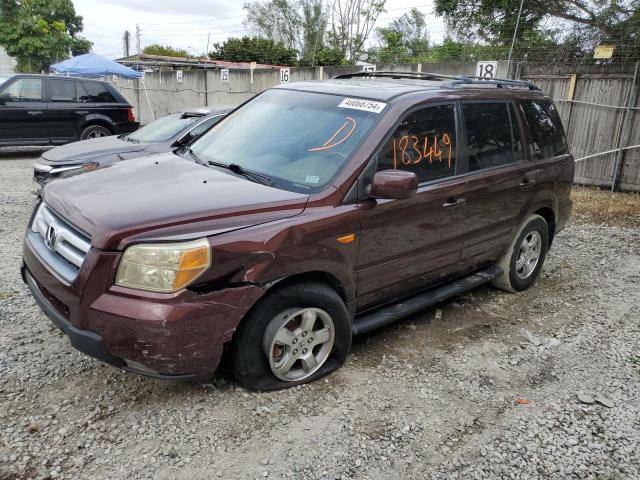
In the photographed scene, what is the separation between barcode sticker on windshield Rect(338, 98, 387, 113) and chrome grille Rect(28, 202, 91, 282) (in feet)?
6.31

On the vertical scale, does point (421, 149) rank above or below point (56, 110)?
above

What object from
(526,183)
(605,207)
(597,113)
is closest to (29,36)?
(597,113)

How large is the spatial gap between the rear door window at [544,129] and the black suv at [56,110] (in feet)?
32.5

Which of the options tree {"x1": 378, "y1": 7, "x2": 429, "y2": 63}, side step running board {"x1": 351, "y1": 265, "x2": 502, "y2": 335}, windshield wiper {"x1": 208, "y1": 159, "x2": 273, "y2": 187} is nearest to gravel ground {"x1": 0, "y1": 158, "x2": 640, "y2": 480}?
side step running board {"x1": 351, "y1": 265, "x2": 502, "y2": 335}

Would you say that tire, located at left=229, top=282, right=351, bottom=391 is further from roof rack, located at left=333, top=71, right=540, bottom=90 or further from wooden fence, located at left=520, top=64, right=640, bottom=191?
wooden fence, located at left=520, top=64, right=640, bottom=191

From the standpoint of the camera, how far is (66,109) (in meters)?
11.4

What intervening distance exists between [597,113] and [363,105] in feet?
25.9

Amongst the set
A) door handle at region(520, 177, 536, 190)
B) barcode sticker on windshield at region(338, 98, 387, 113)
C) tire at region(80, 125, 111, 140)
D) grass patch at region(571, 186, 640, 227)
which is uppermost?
barcode sticker on windshield at region(338, 98, 387, 113)

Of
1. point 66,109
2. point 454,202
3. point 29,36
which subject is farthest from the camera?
point 29,36

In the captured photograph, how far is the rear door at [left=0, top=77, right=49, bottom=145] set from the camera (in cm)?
1086

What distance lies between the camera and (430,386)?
3.42 m

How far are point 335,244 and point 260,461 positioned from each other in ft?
4.18

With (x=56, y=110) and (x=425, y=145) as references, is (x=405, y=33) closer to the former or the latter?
(x=56, y=110)

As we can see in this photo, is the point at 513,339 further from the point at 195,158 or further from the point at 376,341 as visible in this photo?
the point at 195,158
